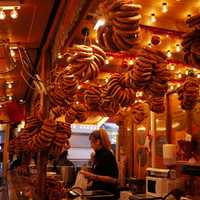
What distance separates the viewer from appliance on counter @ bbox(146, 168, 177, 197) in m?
4.12

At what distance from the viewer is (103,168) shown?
362 cm

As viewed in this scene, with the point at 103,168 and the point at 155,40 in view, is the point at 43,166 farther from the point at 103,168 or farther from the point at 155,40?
the point at 155,40

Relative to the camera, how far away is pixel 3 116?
7.14 meters

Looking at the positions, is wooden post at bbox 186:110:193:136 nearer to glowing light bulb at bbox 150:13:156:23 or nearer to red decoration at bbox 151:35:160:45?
red decoration at bbox 151:35:160:45

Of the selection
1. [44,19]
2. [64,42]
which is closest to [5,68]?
[44,19]

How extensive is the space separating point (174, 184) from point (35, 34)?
2.48 metres

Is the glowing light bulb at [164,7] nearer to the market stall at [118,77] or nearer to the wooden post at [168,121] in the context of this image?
the market stall at [118,77]

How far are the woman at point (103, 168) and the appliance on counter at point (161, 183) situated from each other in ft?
2.68

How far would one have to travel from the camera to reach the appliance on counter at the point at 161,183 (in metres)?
4.12

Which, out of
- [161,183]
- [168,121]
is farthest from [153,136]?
[161,183]

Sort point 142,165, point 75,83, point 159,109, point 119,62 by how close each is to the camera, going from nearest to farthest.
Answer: point 75,83 < point 159,109 < point 119,62 < point 142,165

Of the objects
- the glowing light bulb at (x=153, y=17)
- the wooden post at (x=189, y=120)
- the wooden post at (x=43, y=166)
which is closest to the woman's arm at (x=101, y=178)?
the wooden post at (x=43, y=166)

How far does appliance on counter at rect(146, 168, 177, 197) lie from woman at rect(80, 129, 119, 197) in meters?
0.82

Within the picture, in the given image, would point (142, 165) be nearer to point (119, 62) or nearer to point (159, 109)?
point (119, 62)
